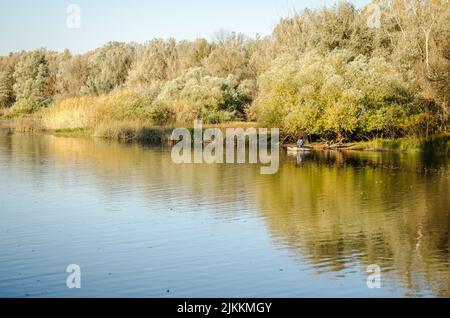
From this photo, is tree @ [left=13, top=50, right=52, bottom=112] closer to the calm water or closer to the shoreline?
the shoreline

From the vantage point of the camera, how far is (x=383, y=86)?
1468 inches

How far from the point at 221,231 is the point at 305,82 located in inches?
971

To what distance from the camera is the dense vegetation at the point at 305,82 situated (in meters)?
36.9

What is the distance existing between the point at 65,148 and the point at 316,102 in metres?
14.5

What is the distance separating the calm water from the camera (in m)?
10.5

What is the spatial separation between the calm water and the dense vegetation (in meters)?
10.7

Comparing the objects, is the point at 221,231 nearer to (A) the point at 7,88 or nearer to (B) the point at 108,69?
(B) the point at 108,69

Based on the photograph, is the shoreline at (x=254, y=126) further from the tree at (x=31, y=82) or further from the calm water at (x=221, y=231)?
the tree at (x=31, y=82)

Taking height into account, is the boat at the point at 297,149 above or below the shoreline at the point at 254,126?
below

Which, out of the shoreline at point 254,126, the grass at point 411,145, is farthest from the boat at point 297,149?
the grass at point 411,145

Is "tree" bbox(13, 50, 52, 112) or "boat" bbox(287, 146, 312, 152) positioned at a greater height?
"tree" bbox(13, 50, 52, 112)

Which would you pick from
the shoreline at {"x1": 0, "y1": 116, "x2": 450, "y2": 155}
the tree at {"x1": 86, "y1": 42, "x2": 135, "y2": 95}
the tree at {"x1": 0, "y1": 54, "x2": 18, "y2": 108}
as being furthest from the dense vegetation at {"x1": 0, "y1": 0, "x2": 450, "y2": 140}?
the tree at {"x1": 0, "y1": 54, "x2": 18, "y2": 108}

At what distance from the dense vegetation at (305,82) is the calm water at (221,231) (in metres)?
10.7
